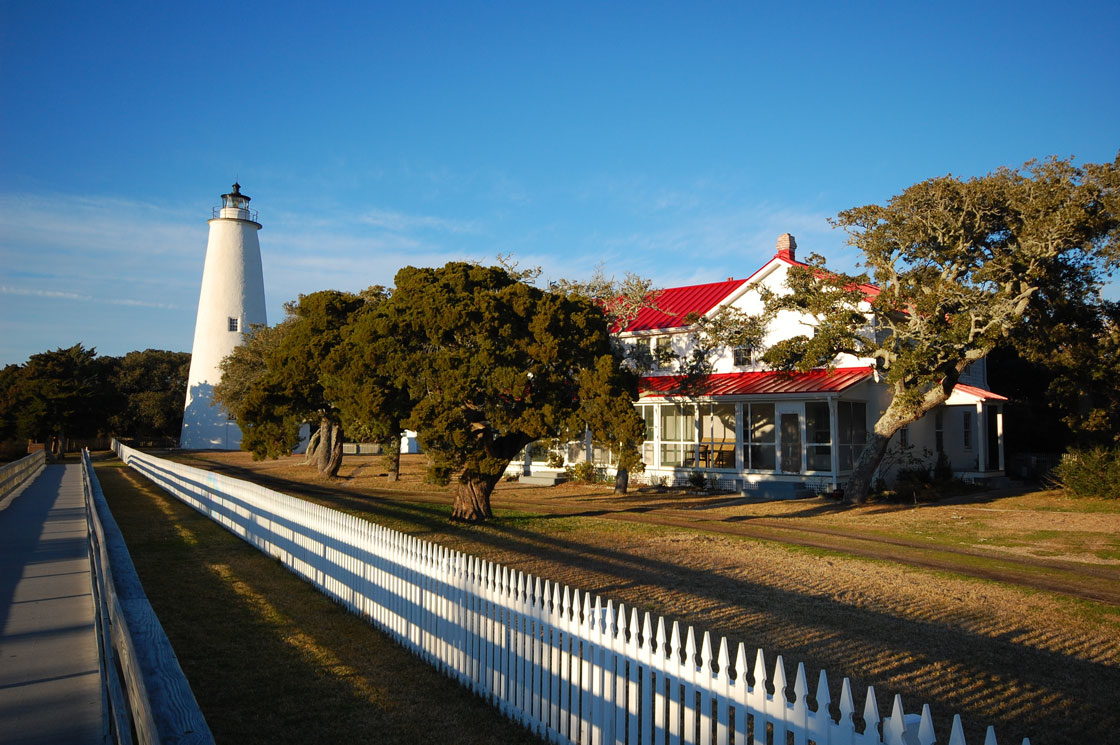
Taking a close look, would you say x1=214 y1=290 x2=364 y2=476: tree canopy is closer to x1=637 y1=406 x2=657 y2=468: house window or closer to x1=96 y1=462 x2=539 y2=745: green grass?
x1=96 y1=462 x2=539 y2=745: green grass

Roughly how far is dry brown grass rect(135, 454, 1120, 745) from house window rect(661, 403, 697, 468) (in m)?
6.68

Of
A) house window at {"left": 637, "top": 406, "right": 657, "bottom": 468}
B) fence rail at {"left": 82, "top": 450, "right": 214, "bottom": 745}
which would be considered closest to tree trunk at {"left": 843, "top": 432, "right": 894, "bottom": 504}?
house window at {"left": 637, "top": 406, "right": 657, "bottom": 468}

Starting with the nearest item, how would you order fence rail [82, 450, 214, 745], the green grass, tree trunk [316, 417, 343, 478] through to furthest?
fence rail [82, 450, 214, 745], the green grass, tree trunk [316, 417, 343, 478]

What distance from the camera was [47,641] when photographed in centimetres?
749

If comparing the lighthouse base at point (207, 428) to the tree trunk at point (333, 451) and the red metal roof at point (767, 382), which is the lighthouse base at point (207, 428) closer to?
the tree trunk at point (333, 451)

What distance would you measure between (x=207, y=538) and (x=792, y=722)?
13711 millimetres

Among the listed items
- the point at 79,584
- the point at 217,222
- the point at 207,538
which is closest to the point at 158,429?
the point at 217,222

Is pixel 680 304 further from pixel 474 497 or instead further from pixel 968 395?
pixel 474 497

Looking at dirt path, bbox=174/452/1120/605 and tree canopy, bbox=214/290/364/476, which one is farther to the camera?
tree canopy, bbox=214/290/364/476

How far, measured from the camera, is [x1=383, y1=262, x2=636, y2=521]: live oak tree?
50.8 feet

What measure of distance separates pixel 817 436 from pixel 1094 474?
795 centimetres

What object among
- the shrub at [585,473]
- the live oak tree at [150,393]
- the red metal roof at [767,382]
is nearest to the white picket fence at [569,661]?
the red metal roof at [767,382]

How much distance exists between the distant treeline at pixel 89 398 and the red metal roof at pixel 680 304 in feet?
131

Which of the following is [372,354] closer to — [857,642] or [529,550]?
[529,550]
